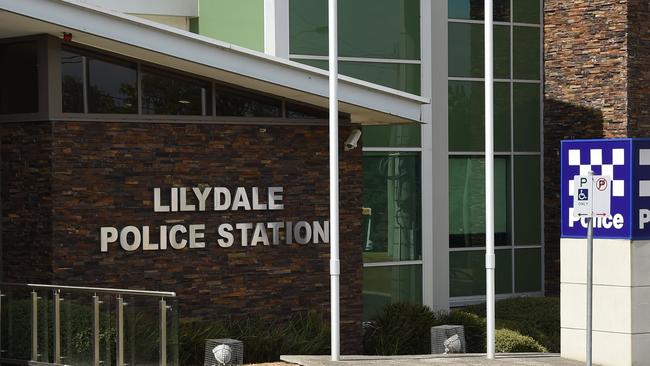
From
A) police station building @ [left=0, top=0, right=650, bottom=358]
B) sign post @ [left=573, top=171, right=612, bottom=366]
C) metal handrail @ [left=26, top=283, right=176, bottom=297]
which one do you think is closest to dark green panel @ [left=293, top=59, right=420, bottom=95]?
police station building @ [left=0, top=0, right=650, bottom=358]

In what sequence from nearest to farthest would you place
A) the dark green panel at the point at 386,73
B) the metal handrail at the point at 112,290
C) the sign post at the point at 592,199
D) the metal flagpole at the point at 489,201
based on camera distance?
the sign post at the point at 592,199, the metal handrail at the point at 112,290, the metal flagpole at the point at 489,201, the dark green panel at the point at 386,73

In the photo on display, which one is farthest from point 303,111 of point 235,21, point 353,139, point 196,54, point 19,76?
point 19,76

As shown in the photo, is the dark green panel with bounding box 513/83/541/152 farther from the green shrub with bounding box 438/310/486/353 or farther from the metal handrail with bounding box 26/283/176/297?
the metal handrail with bounding box 26/283/176/297

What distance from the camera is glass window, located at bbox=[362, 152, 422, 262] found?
2353 centimetres

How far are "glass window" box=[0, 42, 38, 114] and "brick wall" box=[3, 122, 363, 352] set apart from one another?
735 mm

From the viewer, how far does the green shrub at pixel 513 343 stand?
2184cm

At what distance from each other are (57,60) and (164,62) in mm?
1578

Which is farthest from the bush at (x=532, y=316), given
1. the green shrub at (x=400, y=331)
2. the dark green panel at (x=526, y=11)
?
the dark green panel at (x=526, y=11)

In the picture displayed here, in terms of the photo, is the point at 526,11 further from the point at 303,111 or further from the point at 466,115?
the point at 303,111

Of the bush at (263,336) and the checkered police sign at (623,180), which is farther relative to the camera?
the bush at (263,336)

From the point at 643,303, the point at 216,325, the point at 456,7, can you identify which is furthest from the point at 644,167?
the point at 456,7

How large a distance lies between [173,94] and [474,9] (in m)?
9.23

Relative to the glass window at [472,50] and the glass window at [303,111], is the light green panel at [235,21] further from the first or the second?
the glass window at [472,50]

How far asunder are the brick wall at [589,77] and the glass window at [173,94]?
10099 millimetres
